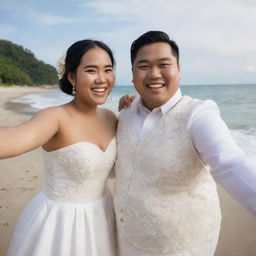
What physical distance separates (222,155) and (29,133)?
1.12 meters

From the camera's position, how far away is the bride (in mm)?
2174

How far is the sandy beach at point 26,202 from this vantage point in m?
3.49

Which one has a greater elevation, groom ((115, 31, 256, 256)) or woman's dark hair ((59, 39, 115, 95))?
woman's dark hair ((59, 39, 115, 95))

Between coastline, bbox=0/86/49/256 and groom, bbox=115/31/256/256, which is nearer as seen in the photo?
groom, bbox=115/31/256/256

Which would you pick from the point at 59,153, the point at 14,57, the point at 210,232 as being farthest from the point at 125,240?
the point at 14,57

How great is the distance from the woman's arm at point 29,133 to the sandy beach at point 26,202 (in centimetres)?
160

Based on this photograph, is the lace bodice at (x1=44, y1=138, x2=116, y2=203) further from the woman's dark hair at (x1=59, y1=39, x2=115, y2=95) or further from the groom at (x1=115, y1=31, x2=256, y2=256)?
the woman's dark hair at (x1=59, y1=39, x2=115, y2=95)

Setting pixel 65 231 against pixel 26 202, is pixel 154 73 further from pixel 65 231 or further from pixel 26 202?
pixel 26 202

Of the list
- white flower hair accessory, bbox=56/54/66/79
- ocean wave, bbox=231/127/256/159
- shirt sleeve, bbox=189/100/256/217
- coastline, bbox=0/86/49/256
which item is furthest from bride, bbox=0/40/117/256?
ocean wave, bbox=231/127/256/159

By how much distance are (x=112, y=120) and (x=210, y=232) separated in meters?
1.17

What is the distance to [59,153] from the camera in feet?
7.13

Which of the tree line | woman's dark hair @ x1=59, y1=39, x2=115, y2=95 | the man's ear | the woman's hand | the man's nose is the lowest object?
the tree line

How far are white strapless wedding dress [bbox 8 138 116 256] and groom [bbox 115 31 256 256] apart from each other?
24 centimetres

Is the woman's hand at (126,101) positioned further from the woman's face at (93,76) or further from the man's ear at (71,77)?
the man's ear at (71,77)
